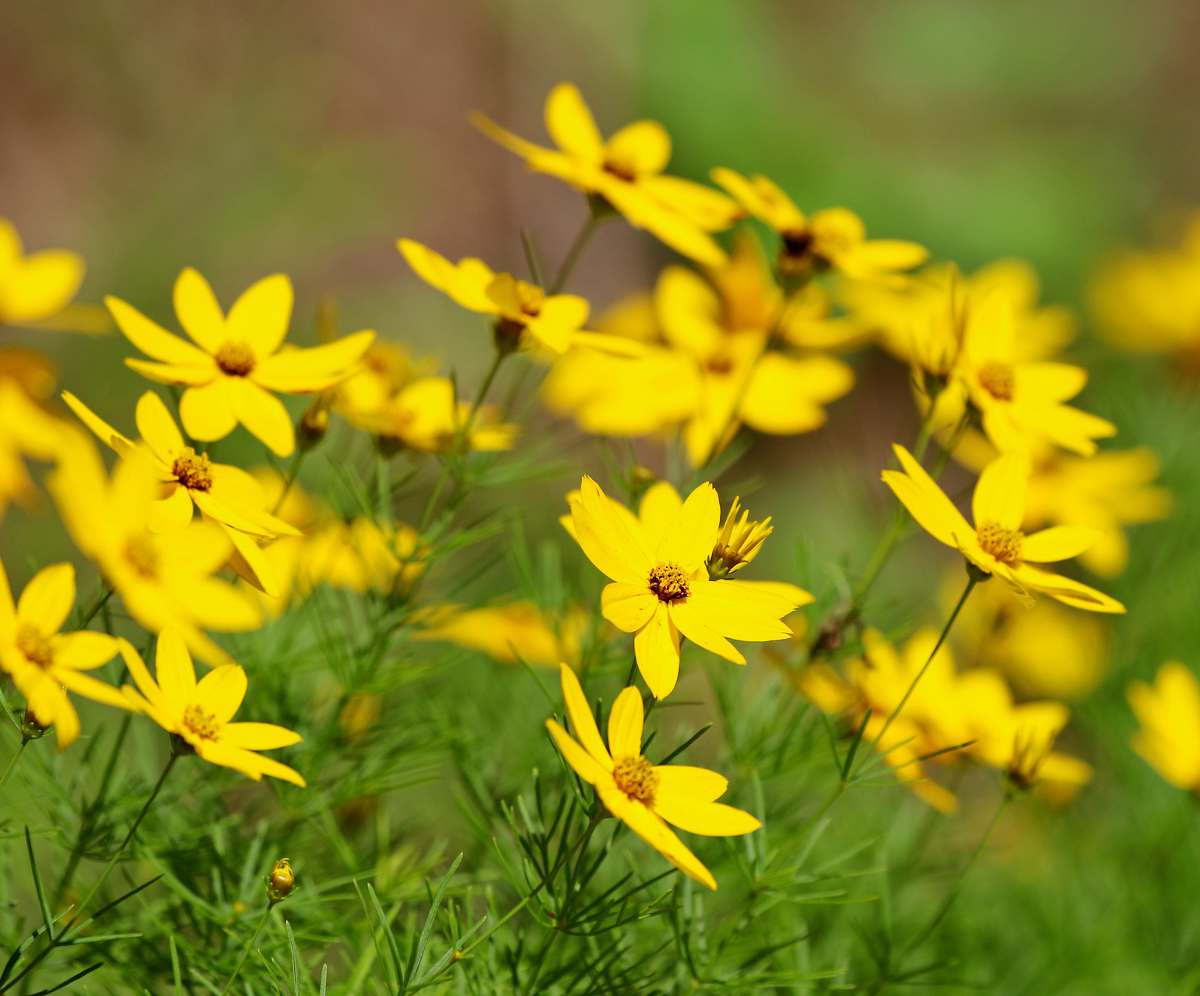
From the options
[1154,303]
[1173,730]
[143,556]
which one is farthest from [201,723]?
[1154,303]

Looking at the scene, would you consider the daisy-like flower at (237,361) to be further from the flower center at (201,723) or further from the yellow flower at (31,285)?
the yellow flower at (31,285)

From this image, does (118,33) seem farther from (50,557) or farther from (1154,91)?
(1154,91)

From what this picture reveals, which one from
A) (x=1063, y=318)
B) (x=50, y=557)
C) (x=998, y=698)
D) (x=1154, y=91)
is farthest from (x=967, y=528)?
(x=1154, y=91)

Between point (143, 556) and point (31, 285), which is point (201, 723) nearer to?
point (143, 556)

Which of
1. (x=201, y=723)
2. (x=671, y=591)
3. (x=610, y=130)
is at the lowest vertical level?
(x=610, y=130)

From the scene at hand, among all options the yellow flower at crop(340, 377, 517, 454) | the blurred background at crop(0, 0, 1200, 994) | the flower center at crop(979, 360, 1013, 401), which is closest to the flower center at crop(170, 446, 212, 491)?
the yellow flower at crop(340, 377, 517, 454)
